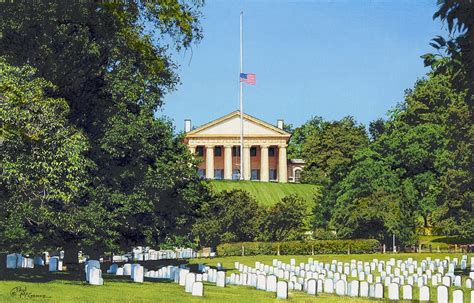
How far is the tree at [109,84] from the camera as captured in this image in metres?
30.7

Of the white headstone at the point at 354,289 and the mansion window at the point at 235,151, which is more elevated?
the mansion window at the point at 235,151

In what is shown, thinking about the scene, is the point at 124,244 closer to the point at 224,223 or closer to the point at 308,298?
the point at 308,298

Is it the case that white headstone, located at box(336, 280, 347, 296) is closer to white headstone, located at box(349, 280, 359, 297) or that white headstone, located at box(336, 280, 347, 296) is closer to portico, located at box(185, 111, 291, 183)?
white headstone, located at box(349, 280, 359, 297)

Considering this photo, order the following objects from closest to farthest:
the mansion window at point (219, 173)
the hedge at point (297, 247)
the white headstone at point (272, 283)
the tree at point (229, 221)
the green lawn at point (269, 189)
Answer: the white headstone at point (272, 283)
the hedge at point (297, 247)
the tree at point (229, 221)
the green lawn at point (269, 189)
the mansion window at point (219, 173)

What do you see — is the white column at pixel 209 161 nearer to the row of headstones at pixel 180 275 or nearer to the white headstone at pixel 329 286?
the row of headstones at pixel 180 275

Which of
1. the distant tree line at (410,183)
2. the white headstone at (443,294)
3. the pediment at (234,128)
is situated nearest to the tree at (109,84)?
the white headstone at (443,294)

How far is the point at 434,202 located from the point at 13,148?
62376 mm

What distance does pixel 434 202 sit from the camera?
84188 millimetres

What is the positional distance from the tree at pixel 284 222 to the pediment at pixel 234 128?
6384cm

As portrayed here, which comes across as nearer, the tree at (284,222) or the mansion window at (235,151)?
the tree at (284,222)

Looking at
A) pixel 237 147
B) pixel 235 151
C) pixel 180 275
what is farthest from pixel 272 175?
pixel 180 275

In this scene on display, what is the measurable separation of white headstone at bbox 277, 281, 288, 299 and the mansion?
11473 cm

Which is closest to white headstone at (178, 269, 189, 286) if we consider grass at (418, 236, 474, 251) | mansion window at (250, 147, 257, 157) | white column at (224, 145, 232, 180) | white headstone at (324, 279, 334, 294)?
white headstone at (324, 279, 334, 294)

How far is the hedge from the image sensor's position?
74.2 meters
